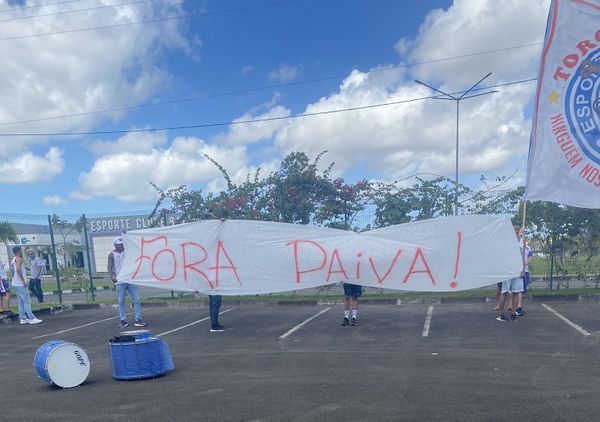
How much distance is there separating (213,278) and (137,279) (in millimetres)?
1649

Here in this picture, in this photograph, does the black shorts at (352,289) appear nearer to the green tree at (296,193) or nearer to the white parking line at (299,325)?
the white parking line at (299,325)

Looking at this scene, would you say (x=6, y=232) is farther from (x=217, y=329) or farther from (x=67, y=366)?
(x=67, y=366)

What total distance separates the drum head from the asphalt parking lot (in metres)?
0.17

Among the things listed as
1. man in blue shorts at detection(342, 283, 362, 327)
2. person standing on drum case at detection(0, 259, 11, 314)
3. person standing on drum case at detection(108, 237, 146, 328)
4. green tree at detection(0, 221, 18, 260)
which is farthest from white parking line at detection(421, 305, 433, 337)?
green tree at detection(0, 221, 18, 260)

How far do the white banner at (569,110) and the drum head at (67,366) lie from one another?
686 centimetres

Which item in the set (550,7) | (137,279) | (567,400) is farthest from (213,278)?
(550,7)

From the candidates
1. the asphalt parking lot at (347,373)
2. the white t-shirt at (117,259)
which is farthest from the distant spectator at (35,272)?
the white t-shirt at (117,259)

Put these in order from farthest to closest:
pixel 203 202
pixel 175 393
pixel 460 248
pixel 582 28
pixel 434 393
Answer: pixel 203 202
pixel 460 248
pixel 582 28
pixel 175 393
pixel 434 393

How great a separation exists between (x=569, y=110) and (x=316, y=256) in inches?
194

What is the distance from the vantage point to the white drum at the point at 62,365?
22.0ft

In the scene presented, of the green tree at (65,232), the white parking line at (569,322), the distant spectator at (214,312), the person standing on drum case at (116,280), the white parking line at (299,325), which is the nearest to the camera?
the white parking line at (569,322)

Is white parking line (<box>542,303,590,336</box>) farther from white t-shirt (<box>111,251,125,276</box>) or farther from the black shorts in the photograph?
white t-shirt (<box>111,251,125,276</box>)

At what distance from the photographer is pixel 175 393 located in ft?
20.8

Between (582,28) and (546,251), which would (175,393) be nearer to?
(582,28)
